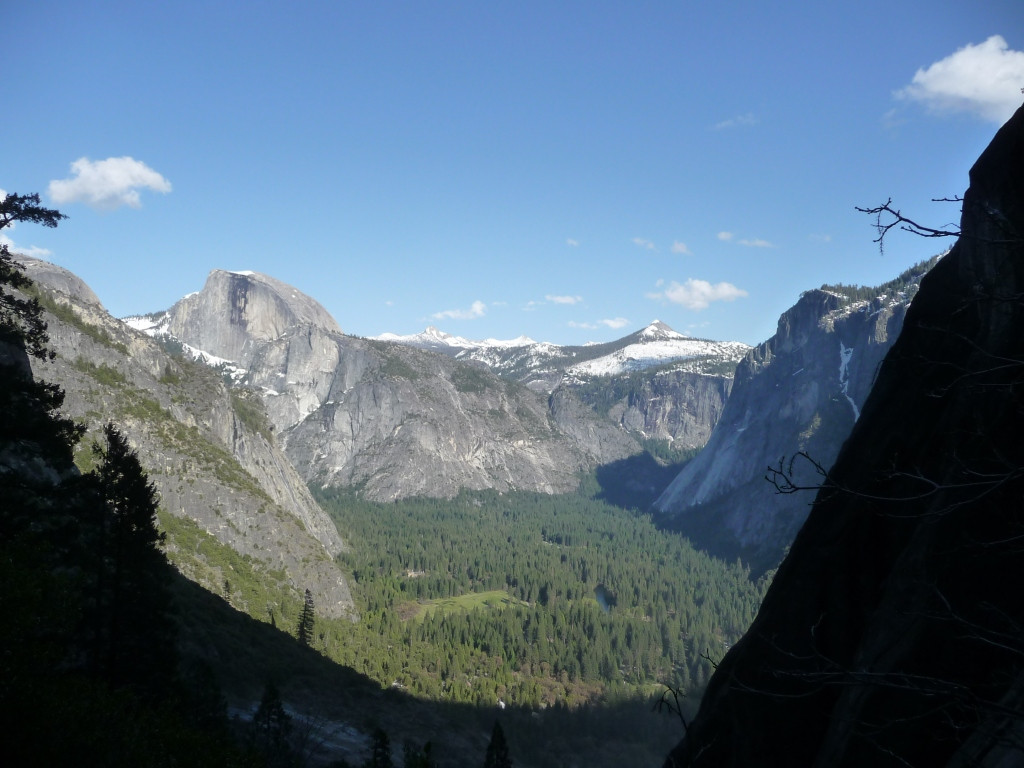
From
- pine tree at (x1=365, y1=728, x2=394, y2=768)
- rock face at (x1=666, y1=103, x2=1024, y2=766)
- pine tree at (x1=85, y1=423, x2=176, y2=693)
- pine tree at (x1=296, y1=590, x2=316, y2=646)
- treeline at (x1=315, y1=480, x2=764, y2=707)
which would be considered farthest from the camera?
treeline at (x1=315, y1=480, x2=764, y2=707)

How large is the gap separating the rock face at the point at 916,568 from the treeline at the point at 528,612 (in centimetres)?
4327

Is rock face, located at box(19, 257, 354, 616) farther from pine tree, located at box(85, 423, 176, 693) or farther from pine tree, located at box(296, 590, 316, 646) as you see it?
pine tree, located at box(85, 423, 176, 693)

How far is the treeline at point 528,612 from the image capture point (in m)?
81.7

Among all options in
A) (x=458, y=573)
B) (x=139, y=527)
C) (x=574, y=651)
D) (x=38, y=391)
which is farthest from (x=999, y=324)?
(x=458, y=573)

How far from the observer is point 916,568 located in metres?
10.4

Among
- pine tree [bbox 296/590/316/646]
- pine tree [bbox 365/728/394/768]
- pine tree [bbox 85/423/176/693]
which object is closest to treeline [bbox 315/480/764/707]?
pine tree [bbox 296/590/316/646]

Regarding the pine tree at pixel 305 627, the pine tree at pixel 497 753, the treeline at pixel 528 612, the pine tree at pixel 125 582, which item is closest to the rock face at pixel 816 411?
the treeline at pixel 528 612

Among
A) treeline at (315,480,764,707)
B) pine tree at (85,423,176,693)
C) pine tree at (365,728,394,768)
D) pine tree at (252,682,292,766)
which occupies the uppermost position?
pine tree at (85,423,176,693)

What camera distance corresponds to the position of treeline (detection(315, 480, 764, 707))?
3216 inches

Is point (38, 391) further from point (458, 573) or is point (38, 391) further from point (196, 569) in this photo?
point (458, 573)

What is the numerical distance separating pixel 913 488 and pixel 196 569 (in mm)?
73168

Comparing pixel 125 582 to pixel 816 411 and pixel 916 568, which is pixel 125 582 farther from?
pixel 816 411

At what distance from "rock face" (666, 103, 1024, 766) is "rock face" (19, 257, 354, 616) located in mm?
68831

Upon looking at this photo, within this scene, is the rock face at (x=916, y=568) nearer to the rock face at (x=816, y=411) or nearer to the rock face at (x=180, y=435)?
the rock face at (x=180, y=435)
